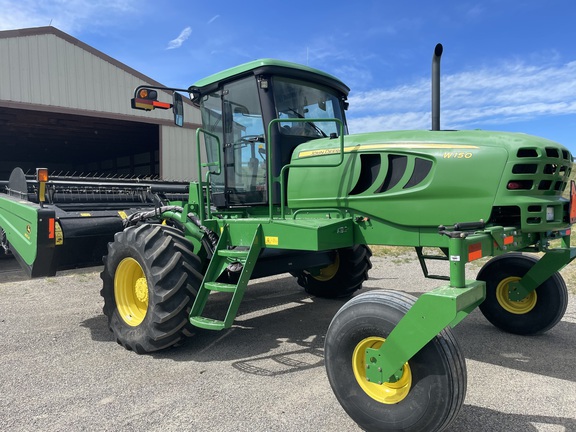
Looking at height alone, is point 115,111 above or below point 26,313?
above

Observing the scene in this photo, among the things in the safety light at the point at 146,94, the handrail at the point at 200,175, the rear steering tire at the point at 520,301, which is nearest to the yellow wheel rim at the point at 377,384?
the handrail at the point at 200,175

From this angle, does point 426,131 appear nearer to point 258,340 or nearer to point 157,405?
point 258,340

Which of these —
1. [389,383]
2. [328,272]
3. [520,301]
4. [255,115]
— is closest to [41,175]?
[255,115]

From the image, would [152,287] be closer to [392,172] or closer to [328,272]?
[392,172]

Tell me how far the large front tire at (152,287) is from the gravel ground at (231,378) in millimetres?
201

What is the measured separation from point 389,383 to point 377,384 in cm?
7

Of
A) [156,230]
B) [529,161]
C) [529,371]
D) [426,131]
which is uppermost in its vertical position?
[426,131]

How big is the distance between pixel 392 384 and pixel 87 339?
326 centimetres

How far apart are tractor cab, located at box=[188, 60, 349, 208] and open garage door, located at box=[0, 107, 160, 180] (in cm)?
942

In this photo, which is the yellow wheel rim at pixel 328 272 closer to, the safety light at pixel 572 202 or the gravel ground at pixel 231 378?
the gravel ground at pixel 231 378

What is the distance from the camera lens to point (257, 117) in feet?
13.8

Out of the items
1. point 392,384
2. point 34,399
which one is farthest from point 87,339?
point 392,384

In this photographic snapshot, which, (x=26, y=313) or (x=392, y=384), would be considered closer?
(x=392, y=384)

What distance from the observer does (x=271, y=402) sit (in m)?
3.05
